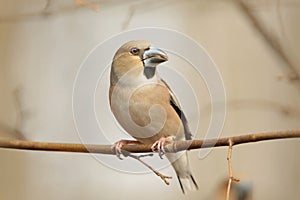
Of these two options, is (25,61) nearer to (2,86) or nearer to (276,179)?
(2,86)

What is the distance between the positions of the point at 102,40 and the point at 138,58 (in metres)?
0.71

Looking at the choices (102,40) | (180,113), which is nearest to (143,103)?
(180,113)

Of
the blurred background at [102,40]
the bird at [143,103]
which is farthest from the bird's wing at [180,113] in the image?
the blurred background at [102,40]

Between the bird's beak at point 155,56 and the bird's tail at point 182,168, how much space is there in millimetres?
104

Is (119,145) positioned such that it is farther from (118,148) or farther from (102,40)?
(102,40)

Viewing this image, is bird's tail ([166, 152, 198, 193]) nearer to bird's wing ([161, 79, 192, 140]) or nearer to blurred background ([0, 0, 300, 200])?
bird's wing ([161, 79, 192, 140])

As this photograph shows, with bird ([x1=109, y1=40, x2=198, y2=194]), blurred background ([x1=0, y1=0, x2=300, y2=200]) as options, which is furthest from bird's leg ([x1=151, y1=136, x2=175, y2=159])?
blurred background ([x1=0, y1=0, x2=300, y2=200])

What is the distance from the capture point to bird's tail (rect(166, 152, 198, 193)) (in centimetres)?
55

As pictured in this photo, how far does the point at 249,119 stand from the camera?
4.53 ft

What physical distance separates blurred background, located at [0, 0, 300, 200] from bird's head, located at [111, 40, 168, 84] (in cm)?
59

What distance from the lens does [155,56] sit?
1.55 feet

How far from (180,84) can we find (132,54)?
61 millimetres

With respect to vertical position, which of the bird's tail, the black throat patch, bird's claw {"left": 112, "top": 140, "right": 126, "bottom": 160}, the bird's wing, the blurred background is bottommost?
bird's claw {"left": 112, "top": 140, "right": 126, "bottom": 160}

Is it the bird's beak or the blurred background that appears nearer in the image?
the bird's beak
